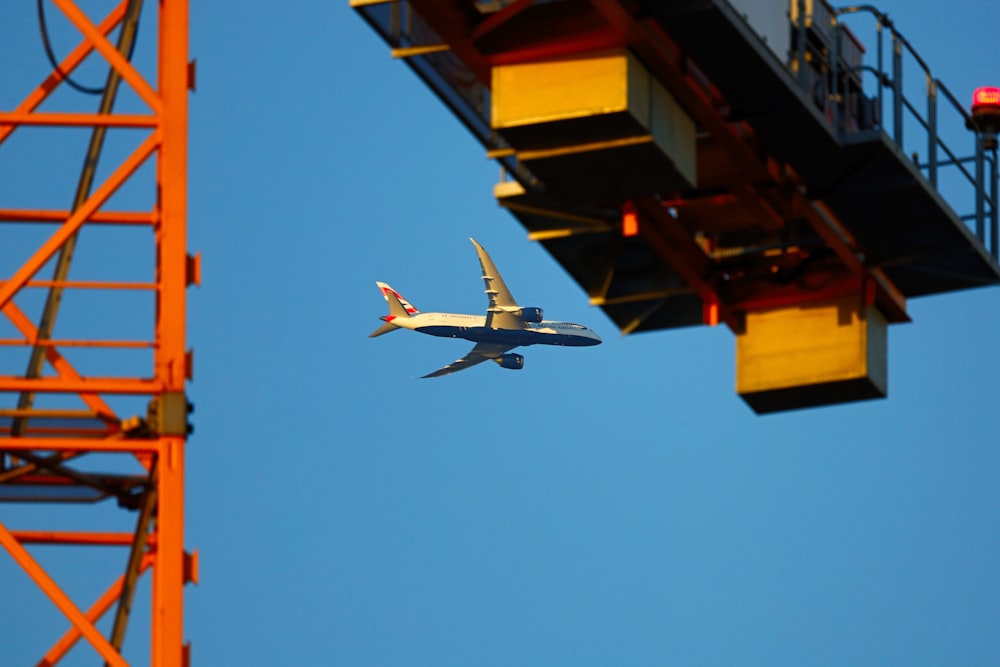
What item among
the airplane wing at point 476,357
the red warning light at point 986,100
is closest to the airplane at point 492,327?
Answer: the airplane wing at point 476,357

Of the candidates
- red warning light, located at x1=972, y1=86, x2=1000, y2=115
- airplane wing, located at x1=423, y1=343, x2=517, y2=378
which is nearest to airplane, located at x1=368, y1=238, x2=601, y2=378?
airplane wing, located at x1=423, y1=343, x2=517, y2=378

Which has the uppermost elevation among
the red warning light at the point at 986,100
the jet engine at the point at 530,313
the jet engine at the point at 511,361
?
the red warning light at the point at 986,100

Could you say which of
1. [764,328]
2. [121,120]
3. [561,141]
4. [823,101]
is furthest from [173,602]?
[764,328]

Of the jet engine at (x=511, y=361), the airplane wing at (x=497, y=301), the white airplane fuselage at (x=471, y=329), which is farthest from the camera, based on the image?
the jet engine at (x=511, y=361)

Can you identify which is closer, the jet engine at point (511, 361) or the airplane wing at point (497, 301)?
the airplane wing at point (497, 301)

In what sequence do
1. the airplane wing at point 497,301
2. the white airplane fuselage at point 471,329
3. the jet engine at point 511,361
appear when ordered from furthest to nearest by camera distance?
the jet engine at point 511,361 < the white airplane fuselage at point 471,329 < the airplane wing at point 497,301

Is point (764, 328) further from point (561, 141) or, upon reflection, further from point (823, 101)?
point (561, 141)

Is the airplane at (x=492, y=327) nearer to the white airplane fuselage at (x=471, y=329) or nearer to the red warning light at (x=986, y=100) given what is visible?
the white airplane fuselage at (x=471, y=329)
